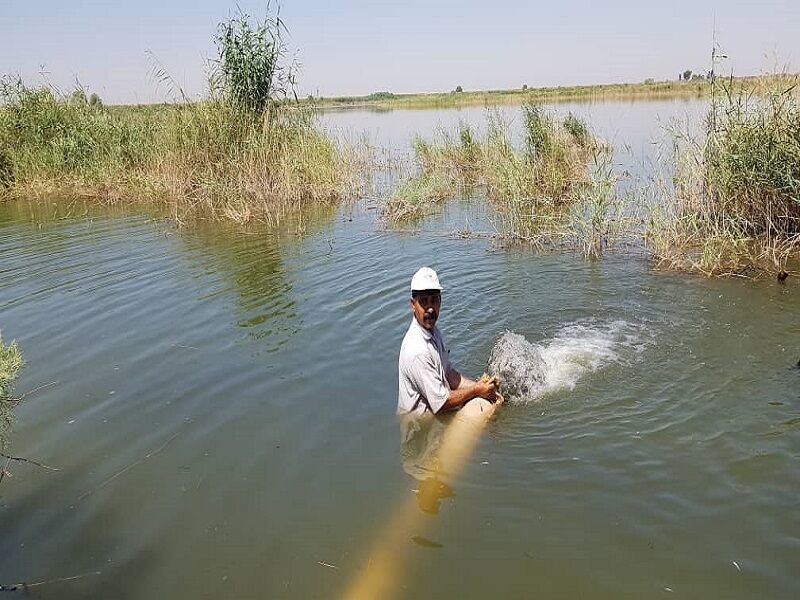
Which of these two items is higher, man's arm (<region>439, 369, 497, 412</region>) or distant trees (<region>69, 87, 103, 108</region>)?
distant trees (<region>69, 87, 103, 108</region>)

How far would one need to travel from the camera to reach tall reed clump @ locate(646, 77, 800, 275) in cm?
814

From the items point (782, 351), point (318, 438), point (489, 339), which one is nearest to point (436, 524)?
point (318, 438)

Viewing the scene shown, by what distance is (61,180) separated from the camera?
1739cm

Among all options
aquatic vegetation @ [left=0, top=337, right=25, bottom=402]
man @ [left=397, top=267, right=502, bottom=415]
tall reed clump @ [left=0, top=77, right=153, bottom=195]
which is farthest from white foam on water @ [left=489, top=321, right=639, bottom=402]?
tall reed clump @ [left=0, top=77, right=153, bottom=195]

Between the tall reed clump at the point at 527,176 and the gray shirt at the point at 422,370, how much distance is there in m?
6.27

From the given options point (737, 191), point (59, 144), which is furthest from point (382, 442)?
point (59, 144)

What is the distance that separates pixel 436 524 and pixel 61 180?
17.4 m

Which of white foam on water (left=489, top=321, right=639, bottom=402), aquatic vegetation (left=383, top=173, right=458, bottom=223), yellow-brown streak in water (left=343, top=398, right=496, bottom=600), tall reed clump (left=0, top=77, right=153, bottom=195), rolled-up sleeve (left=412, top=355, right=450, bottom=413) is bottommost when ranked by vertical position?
yellow-brown streak in water (left=343, top=398, right=496, bottom=600)

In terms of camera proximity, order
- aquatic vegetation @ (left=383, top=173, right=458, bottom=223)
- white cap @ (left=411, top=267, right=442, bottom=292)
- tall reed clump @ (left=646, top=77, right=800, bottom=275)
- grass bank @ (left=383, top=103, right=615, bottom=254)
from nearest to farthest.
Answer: white cap @ (left=411, top=267, right=442, bottom=292) → tall reed clump @ (left=646, top=77, right=800, bottom=275) → grass bank @ (left=383, top=103, right=615, bottom=254) → aquatic vegetation @ (left=383, top=173, right=458, bottom=223)

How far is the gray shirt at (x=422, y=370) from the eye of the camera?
4.35 metres

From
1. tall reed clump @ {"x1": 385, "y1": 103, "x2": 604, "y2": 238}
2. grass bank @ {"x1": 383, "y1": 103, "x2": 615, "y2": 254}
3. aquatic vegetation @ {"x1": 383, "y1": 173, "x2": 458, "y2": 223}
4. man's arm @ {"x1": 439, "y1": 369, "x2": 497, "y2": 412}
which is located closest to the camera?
man's arm @ {"x1": 439, "y1": 369, "x2": 497, "y2": 412}

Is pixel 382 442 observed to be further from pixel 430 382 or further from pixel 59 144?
pixel 59 144

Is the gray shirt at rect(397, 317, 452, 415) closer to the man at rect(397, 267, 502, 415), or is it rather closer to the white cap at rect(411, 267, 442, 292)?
the man at rect(397, 267, 502, 415)

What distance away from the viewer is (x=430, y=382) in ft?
14.4
